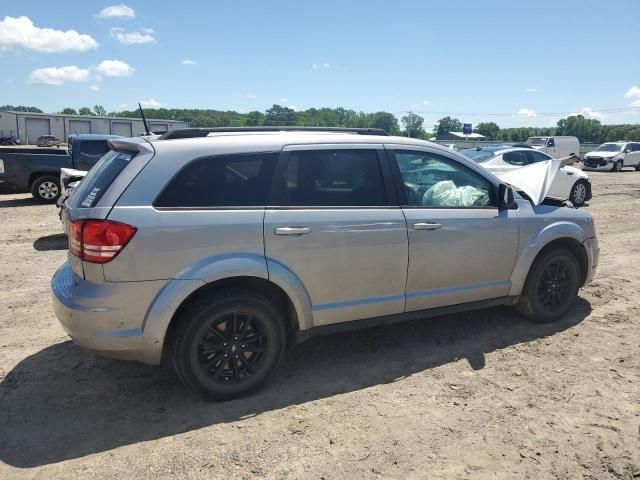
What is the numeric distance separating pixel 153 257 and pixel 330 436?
1.57 metres

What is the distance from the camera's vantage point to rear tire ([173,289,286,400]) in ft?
10.5

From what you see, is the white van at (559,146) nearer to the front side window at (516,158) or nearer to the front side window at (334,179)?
the front side window at (516,158)

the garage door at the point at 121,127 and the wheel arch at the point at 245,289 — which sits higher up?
the garage door at the point at 121,127

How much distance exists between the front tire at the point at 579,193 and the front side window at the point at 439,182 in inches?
408

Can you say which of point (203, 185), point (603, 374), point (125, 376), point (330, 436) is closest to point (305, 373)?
point (330, 436)

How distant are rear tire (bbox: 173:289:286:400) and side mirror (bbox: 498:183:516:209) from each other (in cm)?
225

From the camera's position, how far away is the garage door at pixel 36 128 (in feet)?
242

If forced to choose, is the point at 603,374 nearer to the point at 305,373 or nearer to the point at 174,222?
the point at 305,373

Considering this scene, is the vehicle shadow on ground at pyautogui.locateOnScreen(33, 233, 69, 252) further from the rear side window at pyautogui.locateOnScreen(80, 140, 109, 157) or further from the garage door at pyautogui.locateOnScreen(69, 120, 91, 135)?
the garage door at pyautogui.locateOnScreen(69, 120, 91, 135)

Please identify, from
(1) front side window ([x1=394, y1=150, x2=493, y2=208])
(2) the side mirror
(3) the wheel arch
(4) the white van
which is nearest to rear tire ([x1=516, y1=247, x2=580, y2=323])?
(2) the side mirror

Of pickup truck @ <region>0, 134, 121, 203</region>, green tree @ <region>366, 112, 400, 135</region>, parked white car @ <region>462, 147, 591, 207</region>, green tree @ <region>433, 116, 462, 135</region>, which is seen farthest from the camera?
green tree @ <region>433, 116, 462, 135</region>

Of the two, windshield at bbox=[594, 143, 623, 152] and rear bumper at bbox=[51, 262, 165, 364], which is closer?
rear bumper at bbox=[51, 262, 165, 364]

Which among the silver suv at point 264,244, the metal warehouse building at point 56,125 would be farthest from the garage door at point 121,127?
the silver suv at point 264,244

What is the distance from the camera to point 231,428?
10.2 ft
